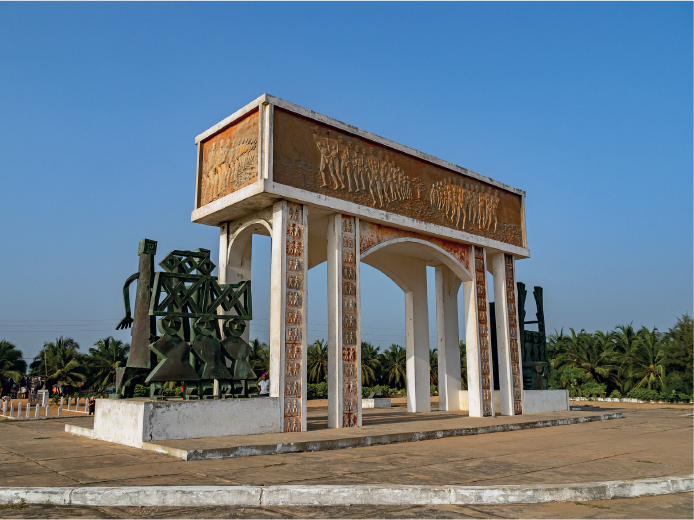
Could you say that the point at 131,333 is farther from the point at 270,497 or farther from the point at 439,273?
the point at 439,273

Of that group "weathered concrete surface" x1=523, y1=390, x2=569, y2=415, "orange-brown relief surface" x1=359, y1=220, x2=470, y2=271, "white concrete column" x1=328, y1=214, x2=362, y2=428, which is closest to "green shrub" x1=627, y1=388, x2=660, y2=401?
"weathered concrete surface" x1=523, y1=390, x2=569, y2=415

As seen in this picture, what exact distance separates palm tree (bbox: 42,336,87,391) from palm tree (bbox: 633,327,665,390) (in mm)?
31779

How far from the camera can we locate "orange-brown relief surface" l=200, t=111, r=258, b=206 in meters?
11.1

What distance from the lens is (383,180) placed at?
42.2ft

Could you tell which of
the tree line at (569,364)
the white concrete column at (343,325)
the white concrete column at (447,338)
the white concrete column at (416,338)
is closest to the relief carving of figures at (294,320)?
the white concrete column at (343,325)

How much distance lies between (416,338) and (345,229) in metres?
5.84

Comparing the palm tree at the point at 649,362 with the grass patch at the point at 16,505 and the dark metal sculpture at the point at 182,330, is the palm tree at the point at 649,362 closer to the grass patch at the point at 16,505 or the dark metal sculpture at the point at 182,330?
the dark metal sculpture at the point at 182,330

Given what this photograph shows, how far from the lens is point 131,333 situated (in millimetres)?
10328

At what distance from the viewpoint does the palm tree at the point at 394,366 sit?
37.2m

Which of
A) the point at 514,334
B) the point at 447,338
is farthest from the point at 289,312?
the point at 514,334

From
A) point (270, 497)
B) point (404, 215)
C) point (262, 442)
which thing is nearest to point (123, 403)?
point (262, 442)

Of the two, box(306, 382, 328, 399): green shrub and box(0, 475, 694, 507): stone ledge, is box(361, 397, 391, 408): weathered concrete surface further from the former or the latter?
box(0, 475, 694, 507): stone ledge

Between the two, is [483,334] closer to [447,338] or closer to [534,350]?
[447,338]

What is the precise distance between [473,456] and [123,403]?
5505 millimetres
